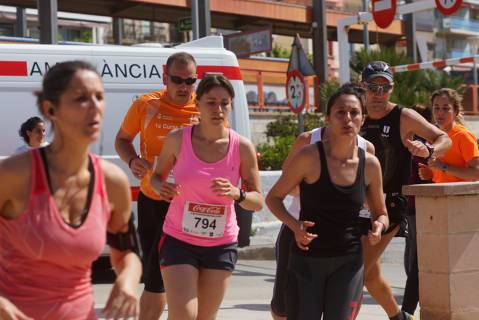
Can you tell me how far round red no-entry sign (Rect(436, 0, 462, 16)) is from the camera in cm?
1647

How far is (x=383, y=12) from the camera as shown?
1764 cm

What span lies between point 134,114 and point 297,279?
181cm

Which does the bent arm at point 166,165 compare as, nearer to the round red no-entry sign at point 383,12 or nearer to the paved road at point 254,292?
the paved road at point 254,292

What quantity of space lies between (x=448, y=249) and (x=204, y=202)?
9.35 feet

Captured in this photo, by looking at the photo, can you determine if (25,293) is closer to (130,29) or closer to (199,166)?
(199,166)

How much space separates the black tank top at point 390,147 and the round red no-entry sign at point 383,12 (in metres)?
10.6

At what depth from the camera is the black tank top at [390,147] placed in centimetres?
693

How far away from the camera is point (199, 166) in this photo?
5.55 metres

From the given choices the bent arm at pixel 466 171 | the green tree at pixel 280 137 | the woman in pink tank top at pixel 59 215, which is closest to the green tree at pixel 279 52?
the green tree at pixel 280 137

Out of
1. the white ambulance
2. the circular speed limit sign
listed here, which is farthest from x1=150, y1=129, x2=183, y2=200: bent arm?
the circular speed limit sign

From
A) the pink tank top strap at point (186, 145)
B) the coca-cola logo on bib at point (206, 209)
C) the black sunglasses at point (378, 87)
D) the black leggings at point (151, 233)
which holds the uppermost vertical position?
the black sunglasses at point (378, 87)

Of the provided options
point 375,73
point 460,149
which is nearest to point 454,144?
point 460,149

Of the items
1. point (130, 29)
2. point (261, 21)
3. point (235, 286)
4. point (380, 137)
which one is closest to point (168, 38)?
point (130, 29)

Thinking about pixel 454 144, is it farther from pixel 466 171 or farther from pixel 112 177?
pixel 112 177
